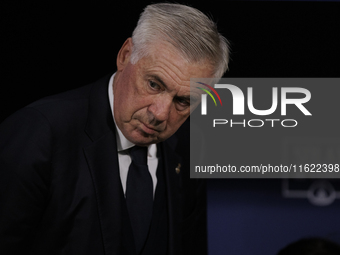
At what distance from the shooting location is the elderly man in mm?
1036

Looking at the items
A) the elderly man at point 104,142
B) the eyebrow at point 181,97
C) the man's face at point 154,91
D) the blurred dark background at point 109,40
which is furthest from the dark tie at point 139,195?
the blurred dark background at point 109,40

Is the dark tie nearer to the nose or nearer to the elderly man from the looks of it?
the elderly man

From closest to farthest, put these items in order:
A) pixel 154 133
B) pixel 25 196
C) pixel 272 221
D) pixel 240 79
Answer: pixel 25 196, pixel 154 133, pixel 240 79, pixel 272 221

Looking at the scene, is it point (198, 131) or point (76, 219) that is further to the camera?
point (198, 131)

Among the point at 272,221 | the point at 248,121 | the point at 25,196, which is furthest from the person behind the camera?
the point at 272,221

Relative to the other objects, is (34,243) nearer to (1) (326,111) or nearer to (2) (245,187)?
(2) (245,187)

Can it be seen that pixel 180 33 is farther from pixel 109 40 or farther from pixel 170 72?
pixel 109 40

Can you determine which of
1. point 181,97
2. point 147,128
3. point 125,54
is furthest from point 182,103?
point 125,54

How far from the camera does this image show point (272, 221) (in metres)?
1.89

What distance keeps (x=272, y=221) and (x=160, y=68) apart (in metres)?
1.21

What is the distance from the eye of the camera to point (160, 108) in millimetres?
1075

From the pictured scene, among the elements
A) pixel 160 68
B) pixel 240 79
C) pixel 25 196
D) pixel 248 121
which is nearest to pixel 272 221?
pixel 248 121

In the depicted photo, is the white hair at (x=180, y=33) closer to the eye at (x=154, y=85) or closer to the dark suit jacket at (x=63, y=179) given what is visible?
the eye at (x=154, y=85)

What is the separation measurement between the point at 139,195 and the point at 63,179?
0.93 ft
